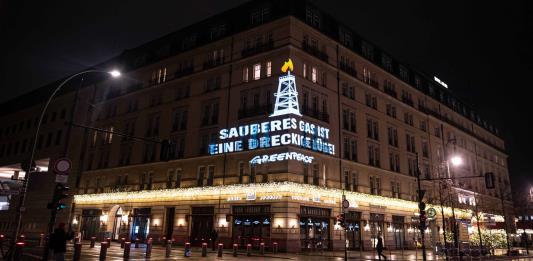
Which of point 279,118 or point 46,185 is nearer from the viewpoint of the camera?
point 279,118

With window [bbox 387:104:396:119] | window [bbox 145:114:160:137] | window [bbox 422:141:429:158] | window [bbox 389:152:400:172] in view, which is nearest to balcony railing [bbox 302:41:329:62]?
window [bbox 387:104:396:119]

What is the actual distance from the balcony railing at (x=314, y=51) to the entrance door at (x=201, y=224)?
60.5 feet

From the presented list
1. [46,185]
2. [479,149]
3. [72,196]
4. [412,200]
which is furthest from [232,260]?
[479,149]

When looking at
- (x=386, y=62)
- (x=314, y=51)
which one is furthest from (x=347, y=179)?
(x=386, y=62)

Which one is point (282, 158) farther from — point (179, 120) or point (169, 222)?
point (179, 120)

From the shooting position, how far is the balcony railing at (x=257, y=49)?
1563 inches

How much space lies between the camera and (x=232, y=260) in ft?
79.7

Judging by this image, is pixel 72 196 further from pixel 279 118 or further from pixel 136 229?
pixel 279 118

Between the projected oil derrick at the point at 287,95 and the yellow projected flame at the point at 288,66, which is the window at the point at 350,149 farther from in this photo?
the yellow projected flame at the point at 288,66

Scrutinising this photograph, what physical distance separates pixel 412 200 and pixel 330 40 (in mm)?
23983

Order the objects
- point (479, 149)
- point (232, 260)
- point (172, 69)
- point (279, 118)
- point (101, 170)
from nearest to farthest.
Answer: point (232, 260) < point (279, 118) < point (172, 69) < point (101, 170) < point (479, 149)

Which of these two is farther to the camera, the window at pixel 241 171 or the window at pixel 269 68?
the window at pixel 269 68

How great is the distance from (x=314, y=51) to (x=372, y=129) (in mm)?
13269

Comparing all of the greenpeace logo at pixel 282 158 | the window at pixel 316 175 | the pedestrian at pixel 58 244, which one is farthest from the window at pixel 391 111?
the pedestrian at pixel 58 244
